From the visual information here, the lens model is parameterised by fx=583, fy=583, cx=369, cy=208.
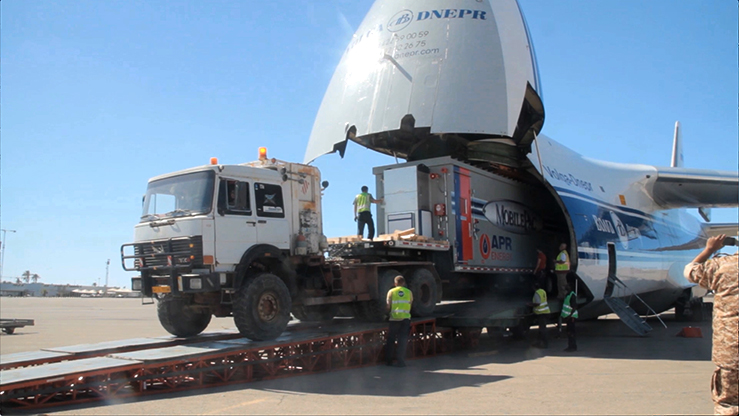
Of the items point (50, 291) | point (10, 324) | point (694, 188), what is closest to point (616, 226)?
point (694, 188)

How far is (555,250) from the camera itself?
Result: 672 inches

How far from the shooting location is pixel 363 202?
514 inches

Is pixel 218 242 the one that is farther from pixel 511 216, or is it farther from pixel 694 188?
pixel 694 188

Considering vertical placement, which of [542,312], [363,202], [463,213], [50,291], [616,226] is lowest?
[50,291]

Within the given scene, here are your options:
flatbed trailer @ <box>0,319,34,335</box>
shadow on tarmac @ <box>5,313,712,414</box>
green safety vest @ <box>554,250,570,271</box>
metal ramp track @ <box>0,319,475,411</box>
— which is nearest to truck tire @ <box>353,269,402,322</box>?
metal ramp track @ <box>0,319,475,411</box>

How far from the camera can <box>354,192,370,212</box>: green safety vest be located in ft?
42.7

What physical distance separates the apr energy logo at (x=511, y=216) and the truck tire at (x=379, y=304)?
3.90 metres

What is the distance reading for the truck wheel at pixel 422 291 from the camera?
11961 millimetres

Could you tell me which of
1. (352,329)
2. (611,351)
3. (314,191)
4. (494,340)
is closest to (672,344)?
(611,351)

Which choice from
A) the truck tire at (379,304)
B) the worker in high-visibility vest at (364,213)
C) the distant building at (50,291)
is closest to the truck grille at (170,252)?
the truck tire at (379,304)

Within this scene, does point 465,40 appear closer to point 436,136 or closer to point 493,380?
point 436,136

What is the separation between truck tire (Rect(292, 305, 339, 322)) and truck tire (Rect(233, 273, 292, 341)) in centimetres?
307

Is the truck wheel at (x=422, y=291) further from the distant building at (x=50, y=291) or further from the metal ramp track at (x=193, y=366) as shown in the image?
the distant building at (x=50, y=291)

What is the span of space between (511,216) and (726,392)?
1188cm
